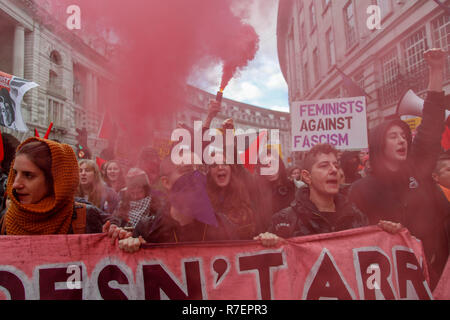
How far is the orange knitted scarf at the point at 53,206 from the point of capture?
179 centimetres

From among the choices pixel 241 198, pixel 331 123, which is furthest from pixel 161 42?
pixel 331 123

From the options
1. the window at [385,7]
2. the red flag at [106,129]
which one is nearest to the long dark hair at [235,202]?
the red flag at [106,129]

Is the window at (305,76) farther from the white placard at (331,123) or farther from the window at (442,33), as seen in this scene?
the window at (442,33)

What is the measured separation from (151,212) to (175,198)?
1.24 meters

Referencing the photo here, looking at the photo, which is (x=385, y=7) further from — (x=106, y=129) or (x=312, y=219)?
(x=312, y=219)

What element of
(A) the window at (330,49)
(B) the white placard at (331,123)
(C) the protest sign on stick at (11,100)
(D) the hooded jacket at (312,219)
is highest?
(A) the window at (330,49)

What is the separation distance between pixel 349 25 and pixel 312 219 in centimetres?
466

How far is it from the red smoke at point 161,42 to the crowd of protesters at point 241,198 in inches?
31.7

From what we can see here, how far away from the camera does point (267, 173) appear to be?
348 cm

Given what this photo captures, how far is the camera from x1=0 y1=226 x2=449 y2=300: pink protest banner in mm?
1820

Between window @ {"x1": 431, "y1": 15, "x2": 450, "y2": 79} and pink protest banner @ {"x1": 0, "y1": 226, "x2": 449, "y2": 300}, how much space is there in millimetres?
5799

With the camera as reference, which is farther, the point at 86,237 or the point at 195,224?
the point at 195,224
